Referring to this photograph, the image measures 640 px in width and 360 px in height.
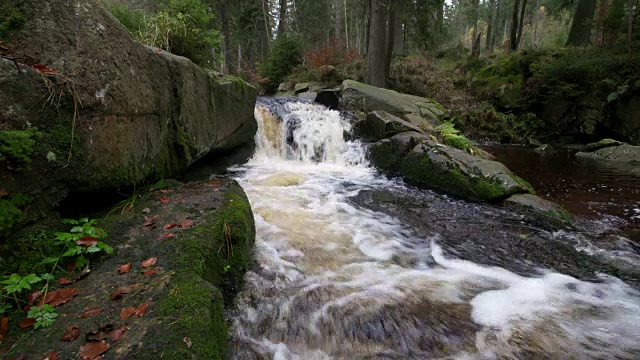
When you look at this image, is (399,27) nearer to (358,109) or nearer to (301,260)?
(358,109)

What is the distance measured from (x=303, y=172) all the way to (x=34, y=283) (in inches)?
234

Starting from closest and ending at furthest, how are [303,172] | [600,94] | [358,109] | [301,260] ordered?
[301,260] → [303,172] → [358,109] → [600,94]

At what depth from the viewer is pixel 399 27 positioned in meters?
19.2

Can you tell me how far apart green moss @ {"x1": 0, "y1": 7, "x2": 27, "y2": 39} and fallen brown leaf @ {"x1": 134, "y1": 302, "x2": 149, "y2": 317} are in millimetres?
2507

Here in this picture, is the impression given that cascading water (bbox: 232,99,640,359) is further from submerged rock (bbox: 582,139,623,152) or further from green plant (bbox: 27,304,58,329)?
submerged rock (bbox: 582,139,623,152)

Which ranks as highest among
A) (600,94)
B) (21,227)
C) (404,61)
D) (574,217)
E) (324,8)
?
(324,8)

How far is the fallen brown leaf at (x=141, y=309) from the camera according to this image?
1965 mm

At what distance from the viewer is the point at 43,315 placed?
6.32ft

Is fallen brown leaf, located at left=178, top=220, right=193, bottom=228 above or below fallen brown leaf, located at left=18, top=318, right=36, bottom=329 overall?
above

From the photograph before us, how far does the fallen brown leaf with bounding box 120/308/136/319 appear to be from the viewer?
6.40ft

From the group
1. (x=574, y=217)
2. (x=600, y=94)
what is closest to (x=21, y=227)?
(x=574, y=217)

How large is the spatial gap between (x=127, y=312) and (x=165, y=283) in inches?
11.8

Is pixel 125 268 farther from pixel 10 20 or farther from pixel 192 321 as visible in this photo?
pixel 10 20

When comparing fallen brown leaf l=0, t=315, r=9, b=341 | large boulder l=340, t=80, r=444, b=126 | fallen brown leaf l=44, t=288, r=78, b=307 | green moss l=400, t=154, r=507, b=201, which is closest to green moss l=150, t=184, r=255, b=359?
fallen brown leaf l=44, t=288, r=78, b=307
